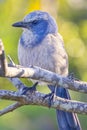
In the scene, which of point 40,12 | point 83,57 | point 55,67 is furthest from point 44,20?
point 83,57

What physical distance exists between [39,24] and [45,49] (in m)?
0.47

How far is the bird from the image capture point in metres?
6.37

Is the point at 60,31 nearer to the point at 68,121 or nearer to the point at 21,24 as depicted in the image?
the point at 21,24

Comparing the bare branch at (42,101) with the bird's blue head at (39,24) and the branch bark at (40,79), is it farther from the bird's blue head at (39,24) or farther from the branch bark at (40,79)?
the bird's blue head at (39,24)

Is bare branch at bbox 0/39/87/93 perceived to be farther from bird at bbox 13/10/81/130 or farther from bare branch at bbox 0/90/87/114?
bird at bbox 13/10/81/130

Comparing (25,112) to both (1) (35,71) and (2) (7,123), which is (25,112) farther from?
(1) (35,71)

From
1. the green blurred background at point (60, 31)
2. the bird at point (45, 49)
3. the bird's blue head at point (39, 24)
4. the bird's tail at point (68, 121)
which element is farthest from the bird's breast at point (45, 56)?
the green blurred background at point (60, 31)

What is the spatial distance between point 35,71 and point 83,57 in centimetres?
302

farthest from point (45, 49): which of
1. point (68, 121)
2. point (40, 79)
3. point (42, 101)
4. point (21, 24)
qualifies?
point (40, 79)

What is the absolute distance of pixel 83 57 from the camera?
7.88m

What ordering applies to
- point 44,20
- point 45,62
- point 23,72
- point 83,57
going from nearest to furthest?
point 23,72, point 45,62, point 44,20, point 83,57

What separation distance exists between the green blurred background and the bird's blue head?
83mm

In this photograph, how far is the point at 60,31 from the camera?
7.49 meters

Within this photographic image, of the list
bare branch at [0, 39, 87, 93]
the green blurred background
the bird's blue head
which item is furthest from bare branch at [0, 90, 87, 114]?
the green blurred background
